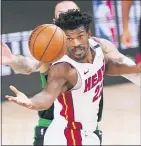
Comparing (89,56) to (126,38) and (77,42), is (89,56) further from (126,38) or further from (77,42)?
(126,38)

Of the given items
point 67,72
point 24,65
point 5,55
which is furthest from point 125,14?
point 67,72

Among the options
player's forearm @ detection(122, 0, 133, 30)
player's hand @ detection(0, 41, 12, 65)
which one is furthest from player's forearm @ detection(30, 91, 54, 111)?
player's forearm @ detection(122, 0, 133, 30)

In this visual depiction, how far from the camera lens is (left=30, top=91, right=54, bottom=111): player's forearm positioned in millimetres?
3199

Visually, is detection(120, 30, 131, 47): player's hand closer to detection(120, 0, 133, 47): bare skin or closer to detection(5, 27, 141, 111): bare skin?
detection(120, 0, 133, 47): bare skin

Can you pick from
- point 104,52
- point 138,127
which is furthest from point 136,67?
point 138,127

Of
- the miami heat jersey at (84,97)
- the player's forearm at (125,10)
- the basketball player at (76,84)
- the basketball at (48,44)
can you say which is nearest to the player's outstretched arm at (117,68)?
the basketball player at (76,84)

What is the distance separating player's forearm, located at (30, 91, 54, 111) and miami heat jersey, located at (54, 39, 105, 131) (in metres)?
0.40

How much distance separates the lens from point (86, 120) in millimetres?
3996

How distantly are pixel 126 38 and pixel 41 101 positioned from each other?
4.61 metres

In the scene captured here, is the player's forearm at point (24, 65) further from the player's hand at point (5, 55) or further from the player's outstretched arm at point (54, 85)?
the player's outstretched arm at point (54, 85)

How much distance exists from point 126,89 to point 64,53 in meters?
4.20

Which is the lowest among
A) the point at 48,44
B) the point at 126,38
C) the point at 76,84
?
the point at 76,84

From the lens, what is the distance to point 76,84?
371 centimetres

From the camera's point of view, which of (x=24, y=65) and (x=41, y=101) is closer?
(x=41, y=101)
